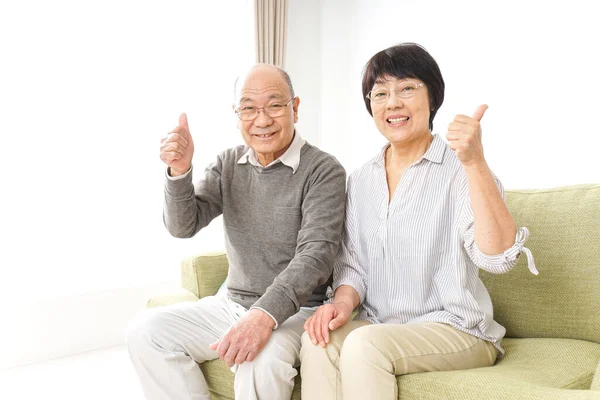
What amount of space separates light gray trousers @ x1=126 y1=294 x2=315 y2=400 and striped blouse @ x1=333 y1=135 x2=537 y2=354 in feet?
0.87

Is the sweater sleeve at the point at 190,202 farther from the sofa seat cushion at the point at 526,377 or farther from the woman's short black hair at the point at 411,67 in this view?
the sofa seat cushion at the point at 526,377

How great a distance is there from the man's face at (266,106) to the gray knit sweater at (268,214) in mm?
81

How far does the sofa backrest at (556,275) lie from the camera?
1.83 meters

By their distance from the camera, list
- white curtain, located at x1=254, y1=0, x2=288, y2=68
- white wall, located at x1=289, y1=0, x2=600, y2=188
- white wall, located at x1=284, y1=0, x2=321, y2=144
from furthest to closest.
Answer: white wall, located at x1=284, y1=0, x2=321, y2=144 < white curtain, located at x1=254, y1=0, x2=288, y2=68 < white wall, located at x1=289, y1=0, x2=600, y2=188

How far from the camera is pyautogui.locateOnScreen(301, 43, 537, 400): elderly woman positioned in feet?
4.74

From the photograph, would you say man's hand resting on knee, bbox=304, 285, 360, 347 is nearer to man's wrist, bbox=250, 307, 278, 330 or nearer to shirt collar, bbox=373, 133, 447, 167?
man's wrist, bbox=250, 307, 278, 330

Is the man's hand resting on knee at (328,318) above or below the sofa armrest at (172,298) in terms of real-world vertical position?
above

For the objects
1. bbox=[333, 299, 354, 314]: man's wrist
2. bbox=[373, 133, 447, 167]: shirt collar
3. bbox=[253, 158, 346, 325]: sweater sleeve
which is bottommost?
bbox=[333, 299, 354, 314]: man's wrist

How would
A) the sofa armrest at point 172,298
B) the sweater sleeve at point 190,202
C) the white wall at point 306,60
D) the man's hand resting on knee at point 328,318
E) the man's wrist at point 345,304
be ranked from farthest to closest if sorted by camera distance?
the white wall at point 306,60 → the sofa armrest at point 172,298 → the sweater sleeve at point 190,202 → the man's wrist at point 345,304 → the man's hand resting on knee at point 328,318

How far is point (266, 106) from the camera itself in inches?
77.0

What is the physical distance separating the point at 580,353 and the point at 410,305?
0.50 m

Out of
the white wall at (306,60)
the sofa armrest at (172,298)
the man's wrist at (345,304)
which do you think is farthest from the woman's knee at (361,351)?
the white wall at (306,60)

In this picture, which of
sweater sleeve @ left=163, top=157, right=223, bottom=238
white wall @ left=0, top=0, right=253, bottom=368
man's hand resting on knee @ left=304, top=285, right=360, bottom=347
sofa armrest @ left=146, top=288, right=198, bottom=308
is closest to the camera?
man's hand resting on knee @ left=304, top=285, right=360, bottom=347

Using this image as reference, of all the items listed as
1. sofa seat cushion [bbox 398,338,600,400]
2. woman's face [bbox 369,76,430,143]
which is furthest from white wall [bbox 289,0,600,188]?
woman's face [bbox 369,76,430,143]
